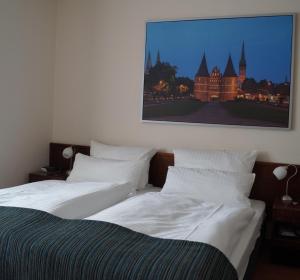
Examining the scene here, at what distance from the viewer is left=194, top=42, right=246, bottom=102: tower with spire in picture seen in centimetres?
335

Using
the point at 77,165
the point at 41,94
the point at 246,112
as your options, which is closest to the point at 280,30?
the point at 246,112

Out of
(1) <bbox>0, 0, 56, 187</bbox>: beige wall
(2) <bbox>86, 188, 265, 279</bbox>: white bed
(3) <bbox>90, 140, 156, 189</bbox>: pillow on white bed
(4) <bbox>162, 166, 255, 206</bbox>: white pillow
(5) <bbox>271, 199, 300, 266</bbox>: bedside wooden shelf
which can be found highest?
(1) <bbox>0, 0, 56, 187</bbox>: beige wall

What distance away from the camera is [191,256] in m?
1.77

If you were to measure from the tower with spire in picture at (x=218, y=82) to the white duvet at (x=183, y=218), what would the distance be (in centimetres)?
106

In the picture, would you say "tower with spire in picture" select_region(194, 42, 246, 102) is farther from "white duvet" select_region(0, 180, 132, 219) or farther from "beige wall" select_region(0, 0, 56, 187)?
"beige wall" select_region(0, 0, 56, 187)

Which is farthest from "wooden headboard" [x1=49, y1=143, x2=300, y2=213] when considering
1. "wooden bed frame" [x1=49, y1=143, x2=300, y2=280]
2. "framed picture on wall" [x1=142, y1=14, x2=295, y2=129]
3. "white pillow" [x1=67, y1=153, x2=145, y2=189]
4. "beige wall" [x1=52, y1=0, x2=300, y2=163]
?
"framed picture on wall" [x1=142, y1=14, x2=295, y2=129]

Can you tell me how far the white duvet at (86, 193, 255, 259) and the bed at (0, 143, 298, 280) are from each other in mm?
62

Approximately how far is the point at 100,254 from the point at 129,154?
1.80 m

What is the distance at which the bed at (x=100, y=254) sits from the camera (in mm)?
1710

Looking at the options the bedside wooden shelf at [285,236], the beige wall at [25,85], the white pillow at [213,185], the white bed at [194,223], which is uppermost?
the beige wall at [25,85]

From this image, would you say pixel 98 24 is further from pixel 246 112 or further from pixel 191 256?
pixel 191 256

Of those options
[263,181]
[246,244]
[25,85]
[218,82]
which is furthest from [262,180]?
[25,85]

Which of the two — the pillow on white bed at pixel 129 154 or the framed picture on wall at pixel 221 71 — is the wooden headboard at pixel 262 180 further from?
the framed picture on wall at pixel 221 71

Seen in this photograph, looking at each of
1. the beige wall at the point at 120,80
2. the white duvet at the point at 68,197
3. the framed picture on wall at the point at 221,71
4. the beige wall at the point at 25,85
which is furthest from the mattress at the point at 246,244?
the beige wall at the point at 25,85
